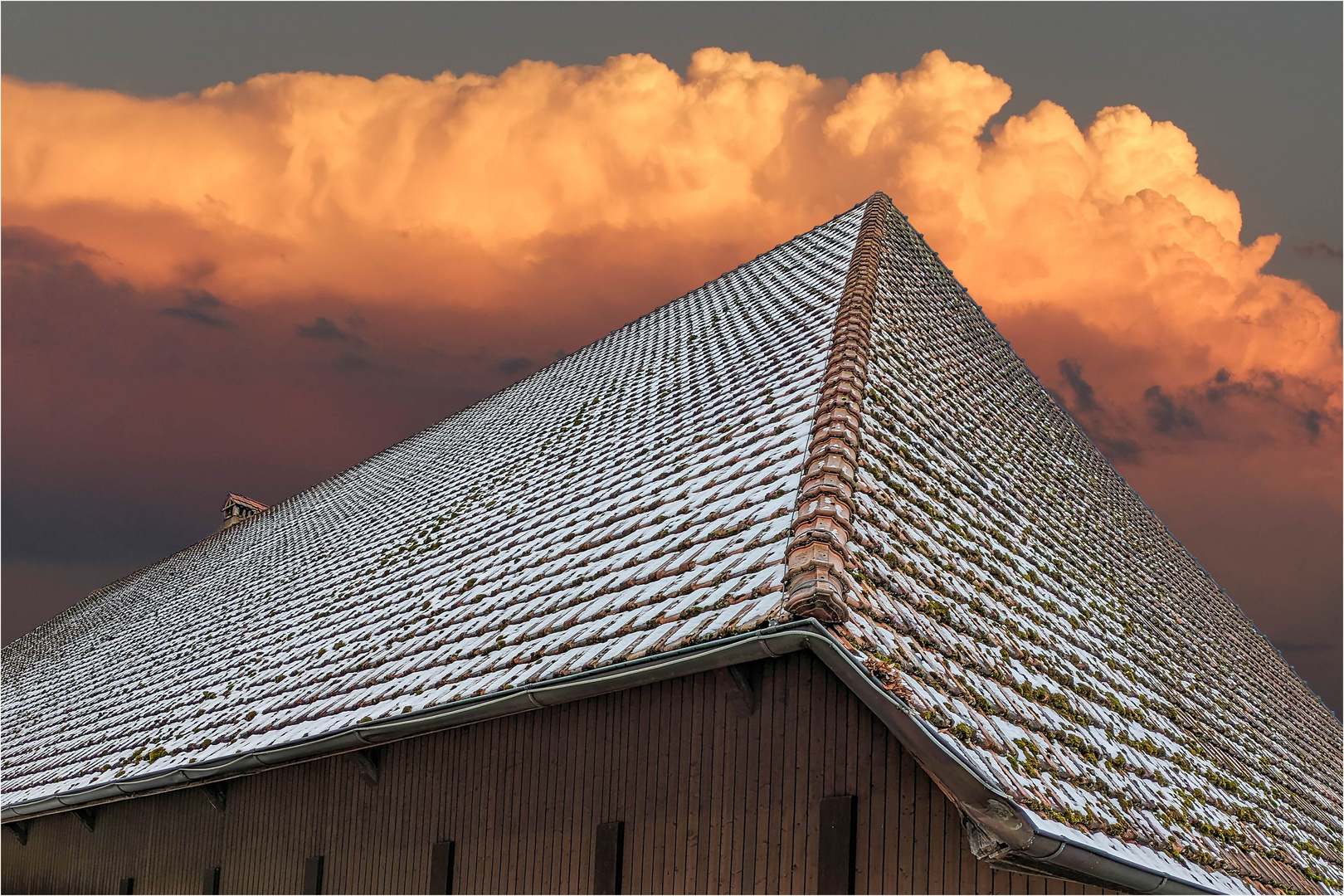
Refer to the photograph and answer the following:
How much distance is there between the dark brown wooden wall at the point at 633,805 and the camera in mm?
5754

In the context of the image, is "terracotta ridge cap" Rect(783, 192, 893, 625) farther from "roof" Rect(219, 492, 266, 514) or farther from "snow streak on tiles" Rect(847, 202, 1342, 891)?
"roof" Rect(219, 492, 266, 514)

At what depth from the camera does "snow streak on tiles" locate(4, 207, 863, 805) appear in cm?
746

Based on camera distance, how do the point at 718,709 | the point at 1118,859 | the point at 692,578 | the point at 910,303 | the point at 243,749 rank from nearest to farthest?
1. the point at 1118,859
2. the point at 718,709
3. the point at 692,578
4. the point at 243,749
5. the point at 910,303

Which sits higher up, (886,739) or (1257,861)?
(886,739)

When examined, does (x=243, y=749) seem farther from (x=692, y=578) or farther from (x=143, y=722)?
(x=692, y=578)

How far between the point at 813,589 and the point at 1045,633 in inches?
123

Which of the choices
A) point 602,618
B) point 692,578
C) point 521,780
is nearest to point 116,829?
point 521,780

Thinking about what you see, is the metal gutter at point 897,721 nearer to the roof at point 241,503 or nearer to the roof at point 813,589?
the roof at point 813,589

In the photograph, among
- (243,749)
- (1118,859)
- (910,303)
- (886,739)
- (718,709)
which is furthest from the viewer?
(910,303)

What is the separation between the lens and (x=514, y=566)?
31.3 ft

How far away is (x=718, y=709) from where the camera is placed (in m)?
6.51

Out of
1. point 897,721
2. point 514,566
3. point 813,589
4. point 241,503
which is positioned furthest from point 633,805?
point 241,503

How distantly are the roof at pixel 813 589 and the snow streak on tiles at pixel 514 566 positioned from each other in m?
0.05

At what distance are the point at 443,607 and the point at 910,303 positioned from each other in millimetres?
6385
